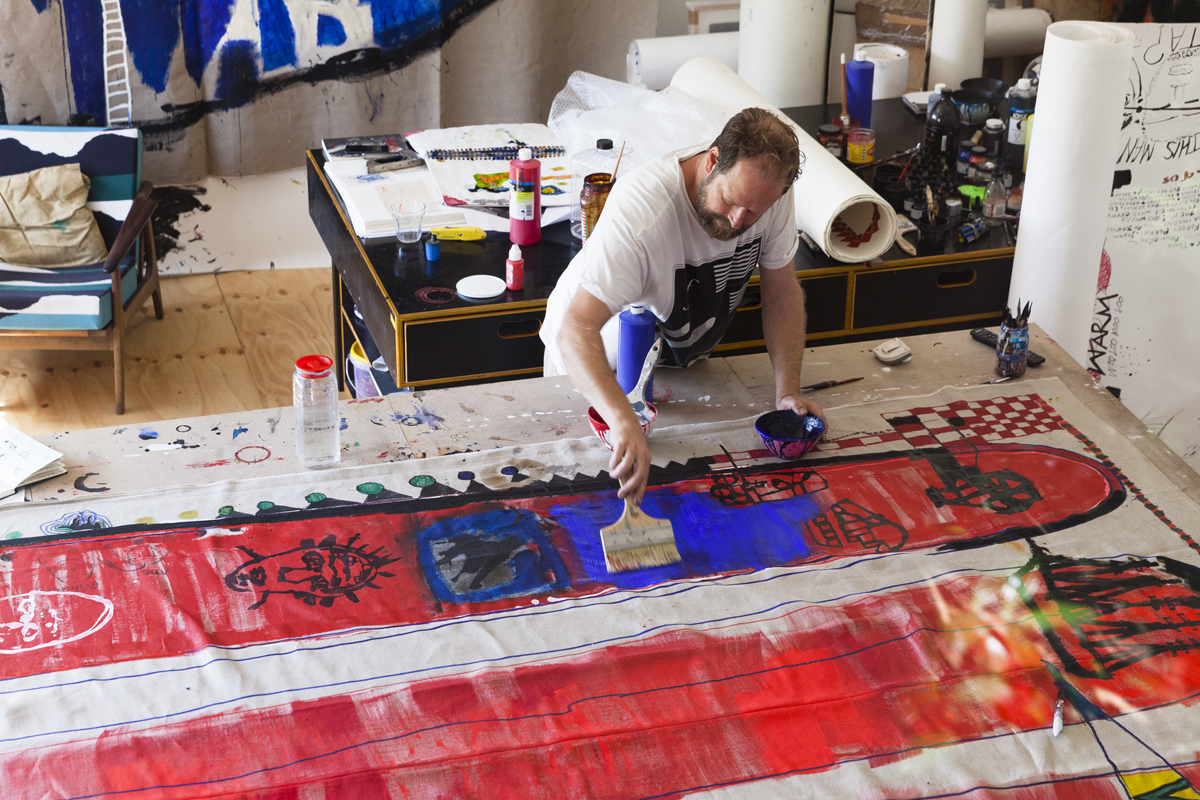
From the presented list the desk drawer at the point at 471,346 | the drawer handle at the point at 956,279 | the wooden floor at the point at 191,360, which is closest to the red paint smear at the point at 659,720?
the desk drawer at the point at 471,346

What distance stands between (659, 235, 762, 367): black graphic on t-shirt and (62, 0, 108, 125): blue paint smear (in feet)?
9.24

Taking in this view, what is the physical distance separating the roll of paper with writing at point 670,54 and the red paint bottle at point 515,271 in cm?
179

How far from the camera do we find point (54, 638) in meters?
1.48

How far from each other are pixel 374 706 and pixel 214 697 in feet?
0.68

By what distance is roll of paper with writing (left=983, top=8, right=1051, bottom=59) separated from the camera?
425 centimetres

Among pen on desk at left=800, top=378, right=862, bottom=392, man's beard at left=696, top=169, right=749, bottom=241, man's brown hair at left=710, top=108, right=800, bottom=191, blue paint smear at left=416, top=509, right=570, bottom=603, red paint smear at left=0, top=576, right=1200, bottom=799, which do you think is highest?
man's brown hair at left=710, top=108, right=800, bottom=191

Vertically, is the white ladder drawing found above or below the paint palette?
above

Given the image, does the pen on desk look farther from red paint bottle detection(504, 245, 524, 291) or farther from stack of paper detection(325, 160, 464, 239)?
stack of paper detection(325, 160, 464, 239)

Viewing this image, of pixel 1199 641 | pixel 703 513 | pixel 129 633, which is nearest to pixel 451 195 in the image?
pixel 703 513

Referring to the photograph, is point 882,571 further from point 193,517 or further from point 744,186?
point 193,517

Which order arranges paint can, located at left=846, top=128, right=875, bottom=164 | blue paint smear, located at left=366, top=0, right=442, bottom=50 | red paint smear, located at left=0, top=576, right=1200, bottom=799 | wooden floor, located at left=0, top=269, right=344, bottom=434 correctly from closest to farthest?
red paint smear, located at left=0, top=576, right=1200, bottom=799, paint can, located at left=846, top=128, right=875, bottom=164, wooden floor, located at left=0, top=269, right=344, bottom=434, blue paint smear, located at left=366, top=0, right=442, bottom=50

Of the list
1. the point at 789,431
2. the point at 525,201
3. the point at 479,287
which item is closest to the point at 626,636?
the point at 789,431

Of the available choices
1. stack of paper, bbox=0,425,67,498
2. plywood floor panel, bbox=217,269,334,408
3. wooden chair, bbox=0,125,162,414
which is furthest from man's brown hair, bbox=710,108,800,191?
wooden chair, bbox=0,125,162,414

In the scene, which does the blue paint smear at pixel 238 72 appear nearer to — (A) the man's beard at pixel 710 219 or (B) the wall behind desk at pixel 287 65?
(B) the wall behind desk at pixel 287 65
